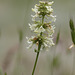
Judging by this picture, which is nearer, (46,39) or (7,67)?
(46,39)

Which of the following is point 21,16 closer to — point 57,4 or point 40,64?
point 57,4

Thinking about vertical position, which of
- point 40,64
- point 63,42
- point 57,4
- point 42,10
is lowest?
point 40,64

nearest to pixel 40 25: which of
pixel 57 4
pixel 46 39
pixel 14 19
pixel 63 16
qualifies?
pixel 46 39

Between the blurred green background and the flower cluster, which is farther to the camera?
the blurred green background

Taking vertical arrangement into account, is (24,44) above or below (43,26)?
below

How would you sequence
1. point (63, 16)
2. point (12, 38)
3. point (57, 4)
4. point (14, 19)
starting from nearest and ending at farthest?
point (12, 38) < point (14, 19) < point (63, 16) < point (57, 4)

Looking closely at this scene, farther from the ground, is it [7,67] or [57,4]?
[57,4]

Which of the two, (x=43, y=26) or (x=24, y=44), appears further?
(x=24, y=44)

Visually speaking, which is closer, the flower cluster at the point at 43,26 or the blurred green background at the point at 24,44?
the flower cluster at the point at 43,26
